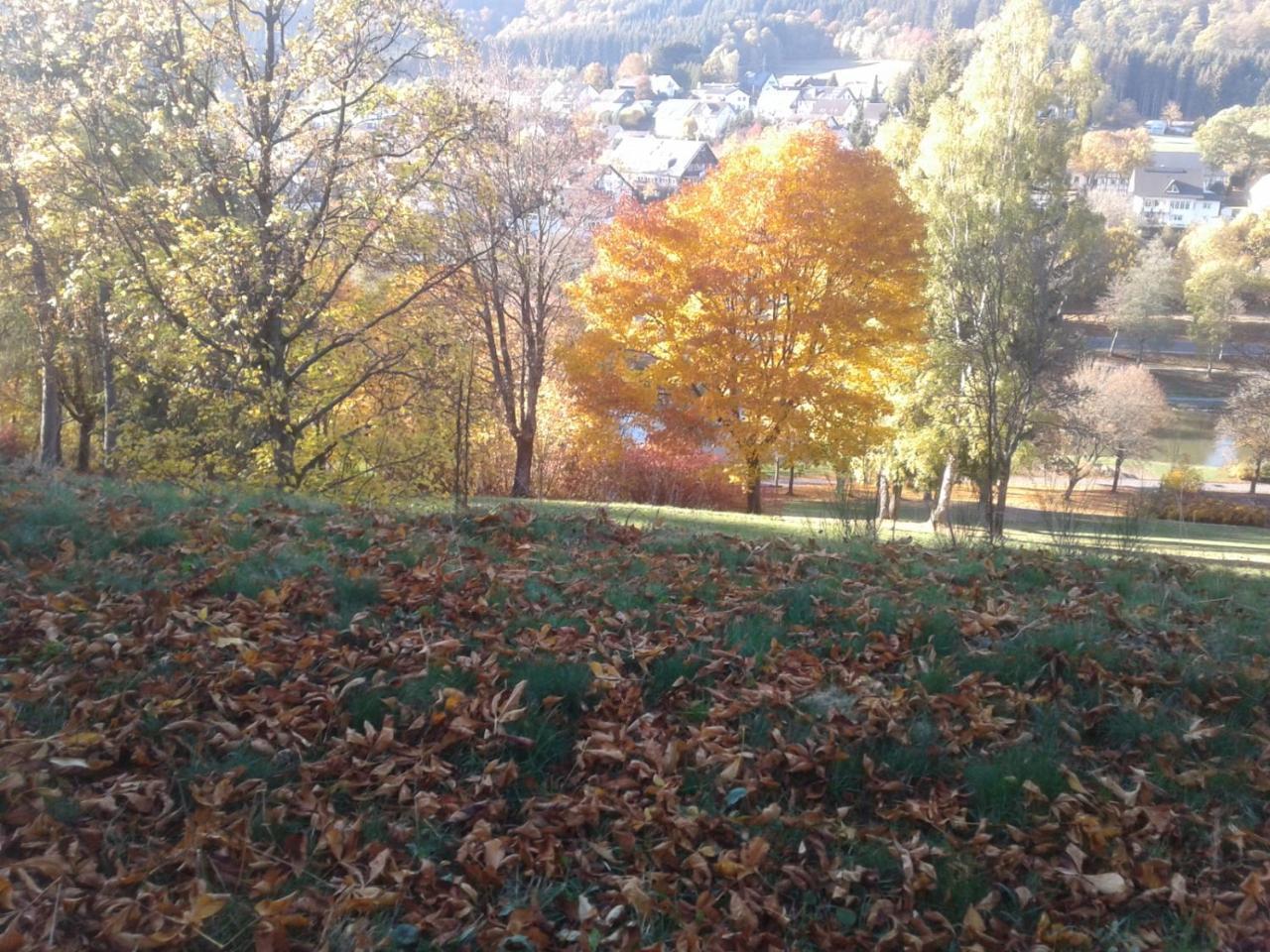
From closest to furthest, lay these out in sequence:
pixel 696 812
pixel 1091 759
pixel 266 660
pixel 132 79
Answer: pixel 696 812
pixel 1091 759
pixel 266 660
pixel 132 79

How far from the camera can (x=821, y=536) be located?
784 centimetres

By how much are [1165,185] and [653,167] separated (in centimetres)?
7687

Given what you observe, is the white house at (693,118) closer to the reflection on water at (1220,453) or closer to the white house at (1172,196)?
the white house at (1172,196)

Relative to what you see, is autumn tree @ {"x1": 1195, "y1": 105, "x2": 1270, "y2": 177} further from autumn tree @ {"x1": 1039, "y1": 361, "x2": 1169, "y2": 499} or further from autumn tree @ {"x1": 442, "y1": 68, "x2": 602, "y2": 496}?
autumn tree @ {"x1": 442, "y1": 68, "x2": 602, "y2": 496}

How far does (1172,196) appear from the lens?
9931 centimetres

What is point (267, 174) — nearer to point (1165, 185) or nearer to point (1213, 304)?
point (1213, 304)

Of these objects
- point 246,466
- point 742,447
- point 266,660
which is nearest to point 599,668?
point 266,660

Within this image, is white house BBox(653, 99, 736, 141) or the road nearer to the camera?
the road

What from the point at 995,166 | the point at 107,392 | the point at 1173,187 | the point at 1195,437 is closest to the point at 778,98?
the point at 1173,187

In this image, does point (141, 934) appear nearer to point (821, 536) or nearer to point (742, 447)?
point (821, 536)

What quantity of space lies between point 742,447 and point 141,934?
2040 centimetres

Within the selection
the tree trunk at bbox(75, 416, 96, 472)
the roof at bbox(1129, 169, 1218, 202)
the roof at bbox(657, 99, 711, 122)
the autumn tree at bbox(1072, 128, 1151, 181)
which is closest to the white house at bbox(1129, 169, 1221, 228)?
the roof at bbox(1129, 169, 1218, 202)

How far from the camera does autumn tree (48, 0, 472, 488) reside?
42.0 ft

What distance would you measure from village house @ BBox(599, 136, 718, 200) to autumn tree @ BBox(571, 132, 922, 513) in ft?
11.2
